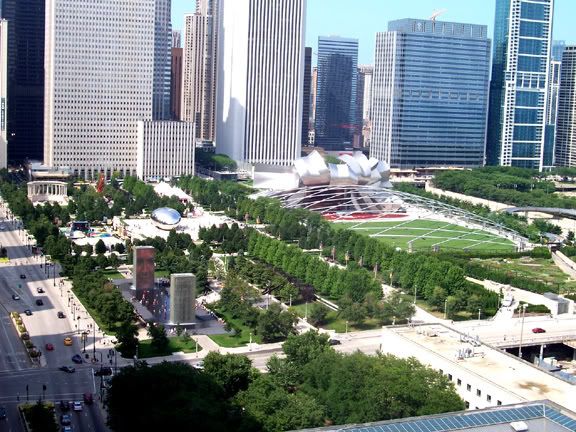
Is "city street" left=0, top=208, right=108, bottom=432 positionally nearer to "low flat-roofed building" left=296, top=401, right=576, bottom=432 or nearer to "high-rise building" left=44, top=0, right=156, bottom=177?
"low flat-roofed building" left=296, top=401, right=576, bottom=432

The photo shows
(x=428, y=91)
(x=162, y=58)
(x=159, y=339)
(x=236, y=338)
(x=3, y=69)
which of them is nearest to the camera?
(x=159, y=339)

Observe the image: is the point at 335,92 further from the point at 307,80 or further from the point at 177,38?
the point at 177,38

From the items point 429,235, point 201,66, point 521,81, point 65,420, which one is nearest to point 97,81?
point 201,66

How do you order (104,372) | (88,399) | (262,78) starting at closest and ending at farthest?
(88,399), (104,372), (262,78)

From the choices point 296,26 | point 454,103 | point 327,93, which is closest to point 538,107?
point 454,103

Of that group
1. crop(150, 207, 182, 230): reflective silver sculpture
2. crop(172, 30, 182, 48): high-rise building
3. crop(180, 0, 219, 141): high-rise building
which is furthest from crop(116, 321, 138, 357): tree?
crop(172, 30, 182, 48): high-rise building

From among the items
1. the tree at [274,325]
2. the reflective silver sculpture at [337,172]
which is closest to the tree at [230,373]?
the tree at [274,325]
